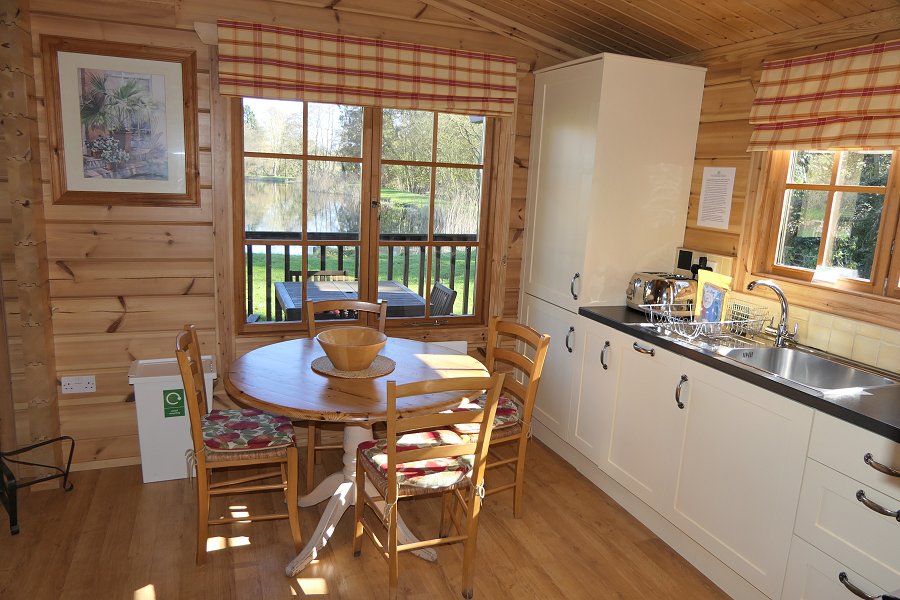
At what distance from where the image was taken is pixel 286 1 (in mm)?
3201

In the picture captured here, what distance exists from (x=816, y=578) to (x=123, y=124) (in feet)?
11.1

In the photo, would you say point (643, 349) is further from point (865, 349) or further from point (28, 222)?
point (28, 222)

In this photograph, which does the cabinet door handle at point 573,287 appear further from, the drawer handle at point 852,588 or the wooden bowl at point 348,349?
the drawer handle at point 852,588

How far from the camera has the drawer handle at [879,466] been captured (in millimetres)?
1799

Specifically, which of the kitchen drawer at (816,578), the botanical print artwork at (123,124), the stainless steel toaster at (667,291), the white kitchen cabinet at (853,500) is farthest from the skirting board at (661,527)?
the botanical print artwork at (123,124)

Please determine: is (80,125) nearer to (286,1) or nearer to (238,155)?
(238,155)

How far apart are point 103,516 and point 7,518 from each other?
0.38 m

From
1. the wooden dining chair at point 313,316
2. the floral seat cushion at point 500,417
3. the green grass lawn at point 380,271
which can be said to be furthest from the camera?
the green grass lawn at point 380,271

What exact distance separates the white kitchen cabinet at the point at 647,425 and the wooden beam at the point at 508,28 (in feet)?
5.93

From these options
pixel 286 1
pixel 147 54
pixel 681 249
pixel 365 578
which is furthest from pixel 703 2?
pixel 365 578

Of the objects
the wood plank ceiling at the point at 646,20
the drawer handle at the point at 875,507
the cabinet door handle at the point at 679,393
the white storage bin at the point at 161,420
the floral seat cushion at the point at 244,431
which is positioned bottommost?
the white storage bin at the point at 161,420

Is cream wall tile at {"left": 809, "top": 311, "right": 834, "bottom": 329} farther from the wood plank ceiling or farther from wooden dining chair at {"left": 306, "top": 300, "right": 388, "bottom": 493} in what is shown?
wooden dining chair at {"left": 306, "top": 300, "right": 388, "bottom": 493}

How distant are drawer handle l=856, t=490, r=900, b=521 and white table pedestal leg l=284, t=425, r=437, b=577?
150 centimetres

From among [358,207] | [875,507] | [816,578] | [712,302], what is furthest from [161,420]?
[875,507]
